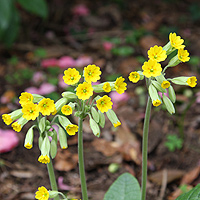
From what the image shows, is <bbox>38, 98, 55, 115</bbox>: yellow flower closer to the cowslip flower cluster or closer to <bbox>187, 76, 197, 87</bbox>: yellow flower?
the cowslip flower cluster

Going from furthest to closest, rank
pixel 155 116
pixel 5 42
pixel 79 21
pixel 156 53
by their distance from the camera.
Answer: pixel 79 21
pixel 5 42
pixel 155 116
pixel 156 53

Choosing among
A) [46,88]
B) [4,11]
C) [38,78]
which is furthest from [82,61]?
[4,11]

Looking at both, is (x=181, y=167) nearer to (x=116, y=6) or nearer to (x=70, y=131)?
(x=70, y=131)

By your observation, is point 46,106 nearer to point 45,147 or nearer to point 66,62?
point 45,147

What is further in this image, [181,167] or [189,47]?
[189,47]

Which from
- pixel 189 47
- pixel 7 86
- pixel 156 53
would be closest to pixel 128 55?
pixel 189 47

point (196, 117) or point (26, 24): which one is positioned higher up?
point (26, 24)
